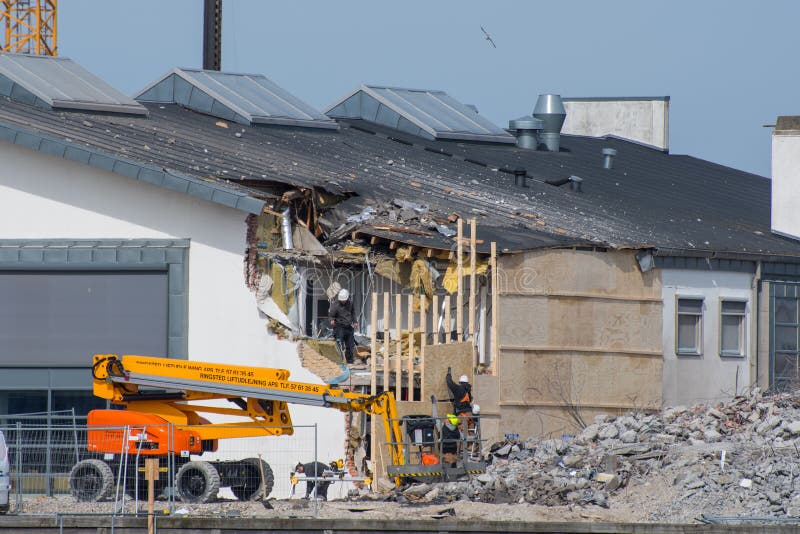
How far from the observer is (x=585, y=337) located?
30.8 metres

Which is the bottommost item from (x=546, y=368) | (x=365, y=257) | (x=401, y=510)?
(x=401, y=510)

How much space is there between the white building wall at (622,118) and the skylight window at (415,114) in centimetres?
811

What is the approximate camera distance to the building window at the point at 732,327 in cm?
3403

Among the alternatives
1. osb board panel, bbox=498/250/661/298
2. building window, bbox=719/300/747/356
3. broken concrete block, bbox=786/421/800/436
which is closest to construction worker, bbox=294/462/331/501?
osb board panel, bbox=498/250/661/298

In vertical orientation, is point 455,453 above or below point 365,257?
below

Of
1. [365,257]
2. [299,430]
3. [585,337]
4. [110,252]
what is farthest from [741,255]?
[110,252]

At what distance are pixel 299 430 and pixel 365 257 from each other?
3.54 m

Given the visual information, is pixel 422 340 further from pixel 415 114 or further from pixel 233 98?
pixel 415 114

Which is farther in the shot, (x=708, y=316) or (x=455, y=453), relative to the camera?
(x=708, y=316)

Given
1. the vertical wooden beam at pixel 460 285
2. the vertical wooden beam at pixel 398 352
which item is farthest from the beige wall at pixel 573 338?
the vertical wooden beam at pixel 398 352

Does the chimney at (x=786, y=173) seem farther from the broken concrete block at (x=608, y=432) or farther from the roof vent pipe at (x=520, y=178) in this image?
the broken concrete block at (x=608, y=432)

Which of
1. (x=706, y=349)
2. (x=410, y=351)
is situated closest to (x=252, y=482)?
(x=410, y=351)

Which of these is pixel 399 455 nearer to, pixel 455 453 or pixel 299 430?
Result: pixel 455 453

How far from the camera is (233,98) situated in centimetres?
3962
